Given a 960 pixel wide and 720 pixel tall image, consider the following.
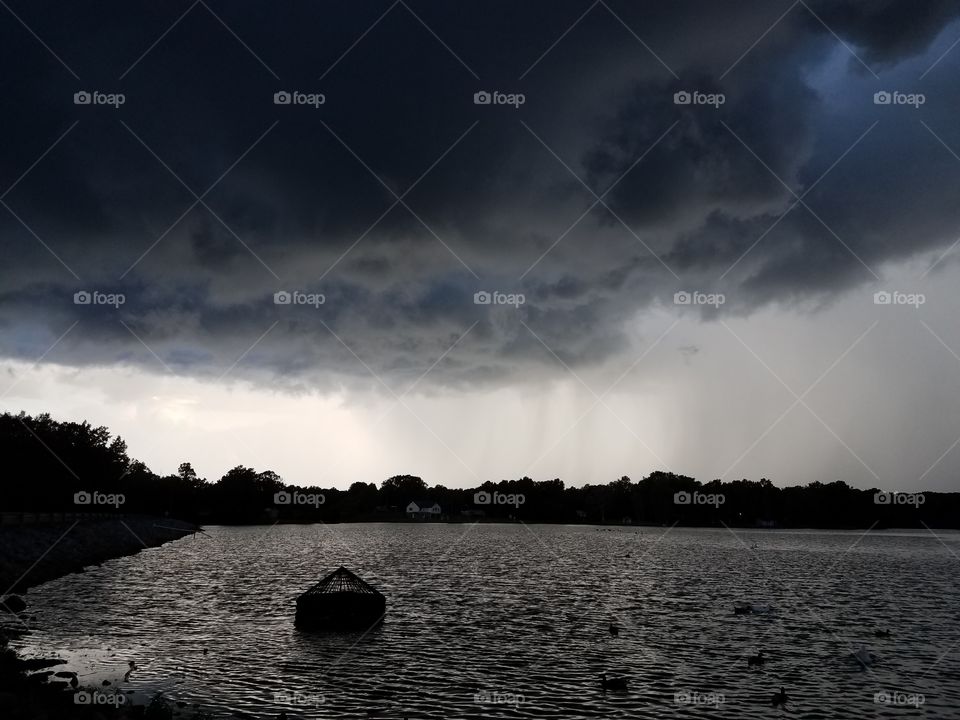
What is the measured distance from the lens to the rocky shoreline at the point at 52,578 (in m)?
21.5

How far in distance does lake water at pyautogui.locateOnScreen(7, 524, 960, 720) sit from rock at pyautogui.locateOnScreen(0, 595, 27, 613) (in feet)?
2.69

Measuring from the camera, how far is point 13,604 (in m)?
43.0

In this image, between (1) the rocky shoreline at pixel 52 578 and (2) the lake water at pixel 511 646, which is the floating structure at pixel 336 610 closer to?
(2) the lake water at pixel 511 646

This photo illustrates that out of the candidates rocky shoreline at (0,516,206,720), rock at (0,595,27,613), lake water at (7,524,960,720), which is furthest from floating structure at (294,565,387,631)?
rock at (0,595,27,613)

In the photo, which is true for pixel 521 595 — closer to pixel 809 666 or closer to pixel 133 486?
pixel 809 666

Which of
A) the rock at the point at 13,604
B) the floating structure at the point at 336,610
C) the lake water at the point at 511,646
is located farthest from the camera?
the rock at the point at 13,604

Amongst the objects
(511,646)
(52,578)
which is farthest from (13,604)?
(511,646)

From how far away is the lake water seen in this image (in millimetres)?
26891

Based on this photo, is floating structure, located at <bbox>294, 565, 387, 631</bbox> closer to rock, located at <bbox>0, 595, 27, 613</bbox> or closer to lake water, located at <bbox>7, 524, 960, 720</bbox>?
lake water, located at <bbox>7, 524, 960, 720</bbox>

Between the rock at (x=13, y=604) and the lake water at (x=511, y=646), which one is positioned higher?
the rock at (x=13, y=604)

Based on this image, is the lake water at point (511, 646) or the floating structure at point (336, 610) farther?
the floating structure at point (336, 610)

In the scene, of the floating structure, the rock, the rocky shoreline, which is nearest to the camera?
the rocky shoreline

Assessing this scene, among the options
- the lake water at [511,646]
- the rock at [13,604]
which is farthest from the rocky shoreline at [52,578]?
the lake water at [511,646]

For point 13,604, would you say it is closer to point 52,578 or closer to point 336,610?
point 52,578
